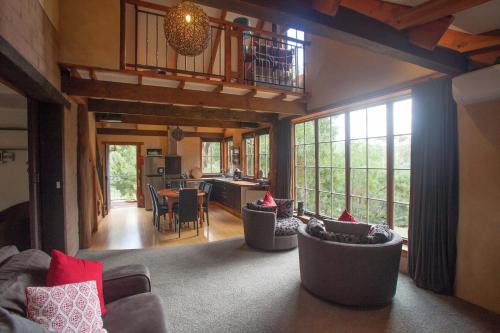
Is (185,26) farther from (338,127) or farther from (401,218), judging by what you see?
(401,218)

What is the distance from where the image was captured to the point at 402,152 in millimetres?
3516

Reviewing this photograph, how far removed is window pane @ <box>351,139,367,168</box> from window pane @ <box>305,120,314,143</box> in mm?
A: 1097

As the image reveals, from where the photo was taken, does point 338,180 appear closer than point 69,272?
No

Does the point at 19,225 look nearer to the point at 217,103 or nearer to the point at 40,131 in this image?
the point at 40,131

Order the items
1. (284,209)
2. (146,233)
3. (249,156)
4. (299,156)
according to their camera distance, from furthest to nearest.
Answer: (249,156) < (299,156) < (146,233) < (284,209)

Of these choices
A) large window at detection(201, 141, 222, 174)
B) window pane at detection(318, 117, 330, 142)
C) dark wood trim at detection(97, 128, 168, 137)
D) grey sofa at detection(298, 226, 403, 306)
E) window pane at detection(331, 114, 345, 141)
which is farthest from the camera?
large window at detection(201, 141, 222, 174)

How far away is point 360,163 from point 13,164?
5946mm

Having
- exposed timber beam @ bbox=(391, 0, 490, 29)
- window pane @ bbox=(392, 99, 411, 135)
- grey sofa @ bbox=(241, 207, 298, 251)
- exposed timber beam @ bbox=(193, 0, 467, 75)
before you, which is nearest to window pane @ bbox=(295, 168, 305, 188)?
grey sofa @ bbox=(241, 207, 298, 251)

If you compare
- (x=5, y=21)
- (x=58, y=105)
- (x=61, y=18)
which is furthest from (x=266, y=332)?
(x=61, y=18)

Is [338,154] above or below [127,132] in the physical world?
below

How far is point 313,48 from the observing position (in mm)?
5070

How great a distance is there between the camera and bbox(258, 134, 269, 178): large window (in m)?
6.90

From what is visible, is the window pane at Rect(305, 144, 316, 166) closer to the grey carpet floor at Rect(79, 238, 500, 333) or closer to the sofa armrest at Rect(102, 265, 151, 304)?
the grey carpet floor at Rect(79, 238, 500, 333)

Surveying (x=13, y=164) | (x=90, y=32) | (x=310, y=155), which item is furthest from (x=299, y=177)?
(x=13, y=164)
